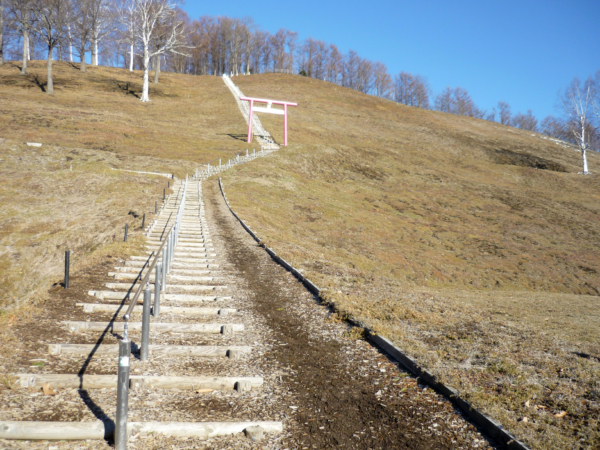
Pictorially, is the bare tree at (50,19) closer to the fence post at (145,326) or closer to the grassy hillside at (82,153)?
the grassy hillside at (82,153)

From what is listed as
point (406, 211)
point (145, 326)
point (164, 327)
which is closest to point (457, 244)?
point (406, 211)

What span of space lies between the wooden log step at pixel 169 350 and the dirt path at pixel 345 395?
718 mm

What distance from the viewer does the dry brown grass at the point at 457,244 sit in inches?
242

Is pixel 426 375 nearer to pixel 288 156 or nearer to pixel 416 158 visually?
pixel 288 156

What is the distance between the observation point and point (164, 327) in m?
7.67

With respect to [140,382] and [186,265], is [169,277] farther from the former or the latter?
[140,382]

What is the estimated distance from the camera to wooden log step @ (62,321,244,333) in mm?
7383

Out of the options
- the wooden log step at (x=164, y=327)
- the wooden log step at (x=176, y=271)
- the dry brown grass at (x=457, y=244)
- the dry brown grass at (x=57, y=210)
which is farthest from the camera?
the dry brown grass at (x=57, y=210)

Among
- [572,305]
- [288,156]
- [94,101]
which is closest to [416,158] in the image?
[288,156]

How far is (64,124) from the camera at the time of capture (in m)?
42.0

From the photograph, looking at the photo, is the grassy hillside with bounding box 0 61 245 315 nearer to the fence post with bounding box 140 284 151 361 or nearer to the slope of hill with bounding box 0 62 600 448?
the slope of hill with bounding box 0 62 600 448

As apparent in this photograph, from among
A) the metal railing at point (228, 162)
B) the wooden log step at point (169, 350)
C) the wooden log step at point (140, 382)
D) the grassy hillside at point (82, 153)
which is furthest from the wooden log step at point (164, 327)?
the metal railing at point (228, 162)

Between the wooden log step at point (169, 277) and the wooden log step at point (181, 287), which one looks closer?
the wooden log step at point (181, 287)

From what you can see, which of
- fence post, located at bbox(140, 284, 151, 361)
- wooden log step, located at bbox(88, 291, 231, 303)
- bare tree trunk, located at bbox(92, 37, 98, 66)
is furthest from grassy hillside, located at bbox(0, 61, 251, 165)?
fence post, located at bbox(140, 284, 151, 361)
